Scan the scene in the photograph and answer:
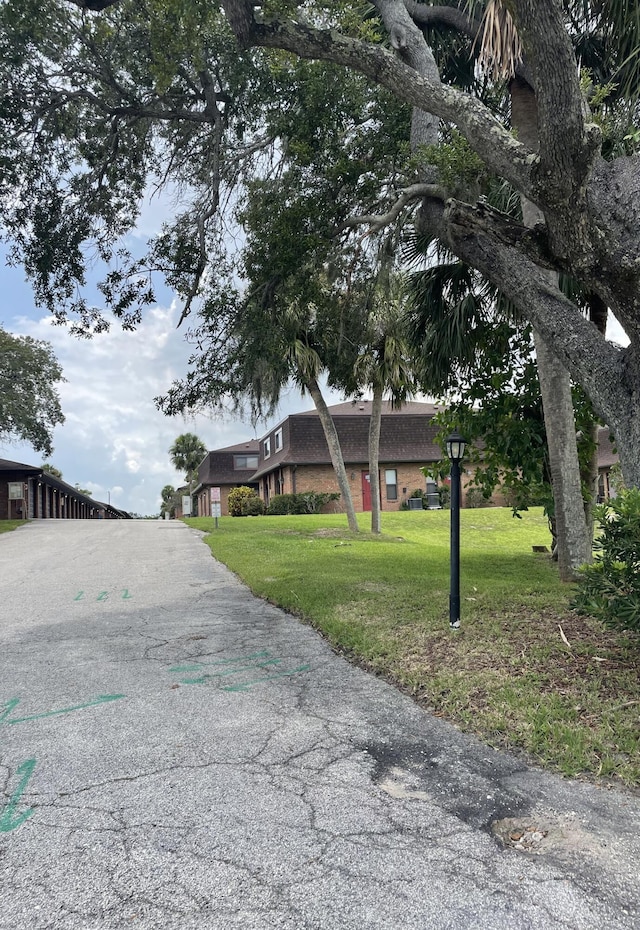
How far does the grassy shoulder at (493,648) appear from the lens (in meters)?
3.93

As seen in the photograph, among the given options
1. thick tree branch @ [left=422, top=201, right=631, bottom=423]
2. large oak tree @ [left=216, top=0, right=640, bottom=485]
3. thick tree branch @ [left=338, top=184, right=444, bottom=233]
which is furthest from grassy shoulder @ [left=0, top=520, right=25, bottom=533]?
thick tree branch @ [left=422, top=201, right=631, bottom=423]

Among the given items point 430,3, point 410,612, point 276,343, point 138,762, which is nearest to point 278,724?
point 138,762

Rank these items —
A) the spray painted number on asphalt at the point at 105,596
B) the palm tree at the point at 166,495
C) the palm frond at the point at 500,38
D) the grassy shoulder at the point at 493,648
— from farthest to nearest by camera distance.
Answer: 1. the palm tree at the point at 166,495
2. the spray painted number on asphalt at the point at 105,596
3. the palm frond at the point at 500,38
4. the grassy shoulder at the point at 493,648

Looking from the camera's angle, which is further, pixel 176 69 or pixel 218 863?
pixel 176 69

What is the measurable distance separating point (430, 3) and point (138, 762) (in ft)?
30.4

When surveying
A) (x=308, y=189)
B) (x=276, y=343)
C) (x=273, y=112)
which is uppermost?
(x=273, y=112)

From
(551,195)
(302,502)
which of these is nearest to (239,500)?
(302,502)

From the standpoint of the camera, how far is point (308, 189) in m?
8.37

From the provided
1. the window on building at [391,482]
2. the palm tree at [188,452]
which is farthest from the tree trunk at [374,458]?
the palm tree at [188,452]

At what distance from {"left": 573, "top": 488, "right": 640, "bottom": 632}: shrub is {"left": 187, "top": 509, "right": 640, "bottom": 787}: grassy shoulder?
2.06ft

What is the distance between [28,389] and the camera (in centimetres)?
3353

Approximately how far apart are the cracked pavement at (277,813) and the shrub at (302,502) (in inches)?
1093

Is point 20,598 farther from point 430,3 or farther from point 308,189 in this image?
point 430,3

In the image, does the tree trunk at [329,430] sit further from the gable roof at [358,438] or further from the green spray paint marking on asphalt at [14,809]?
the green spray paint marking on asphalt at [14,809]
